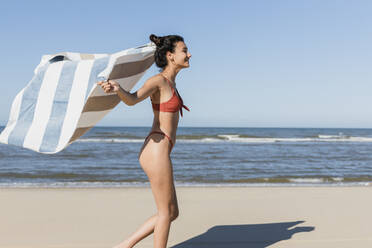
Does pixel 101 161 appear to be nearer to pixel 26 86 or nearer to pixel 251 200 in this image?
pixel 251 200

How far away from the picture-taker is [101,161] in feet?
39.9

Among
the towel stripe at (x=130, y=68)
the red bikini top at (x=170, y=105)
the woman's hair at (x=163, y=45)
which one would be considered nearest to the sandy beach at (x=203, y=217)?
the red bikini top at (x=170, y=105)

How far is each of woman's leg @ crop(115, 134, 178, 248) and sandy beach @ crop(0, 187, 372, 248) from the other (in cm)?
107

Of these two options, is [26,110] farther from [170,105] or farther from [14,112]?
[170,105]

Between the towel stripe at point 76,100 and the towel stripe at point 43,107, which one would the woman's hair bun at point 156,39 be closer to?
the towel stripe at point 76,100

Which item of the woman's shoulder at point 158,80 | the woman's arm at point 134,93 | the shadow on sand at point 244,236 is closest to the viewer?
the woman's arm at point 134,93

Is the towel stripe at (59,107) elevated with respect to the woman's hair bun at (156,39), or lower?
lower

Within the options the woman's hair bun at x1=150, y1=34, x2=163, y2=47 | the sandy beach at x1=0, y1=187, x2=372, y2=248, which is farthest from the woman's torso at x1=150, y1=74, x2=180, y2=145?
the sandy beach at x1=0, y1=187, x2=372, y2=248

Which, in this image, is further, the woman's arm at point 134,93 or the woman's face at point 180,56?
the woman's face at point 180,56

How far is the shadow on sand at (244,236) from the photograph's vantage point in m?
3.79

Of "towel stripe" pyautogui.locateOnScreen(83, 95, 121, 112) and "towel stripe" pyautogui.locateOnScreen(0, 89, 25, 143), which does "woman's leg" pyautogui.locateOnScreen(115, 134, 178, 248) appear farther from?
"towel stripe" pyautogui.locateOnScreen(0, 89, 25, 143)

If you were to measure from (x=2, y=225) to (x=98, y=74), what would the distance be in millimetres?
2680

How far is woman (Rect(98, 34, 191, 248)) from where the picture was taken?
266cm

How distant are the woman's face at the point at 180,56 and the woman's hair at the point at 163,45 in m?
0.03
